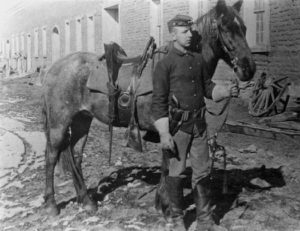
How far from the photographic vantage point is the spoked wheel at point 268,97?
951cm

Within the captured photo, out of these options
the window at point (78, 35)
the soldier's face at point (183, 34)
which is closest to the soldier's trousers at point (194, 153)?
the soldier's face at point (183, 34)

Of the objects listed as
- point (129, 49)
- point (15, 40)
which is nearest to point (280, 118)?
point (129, 49)

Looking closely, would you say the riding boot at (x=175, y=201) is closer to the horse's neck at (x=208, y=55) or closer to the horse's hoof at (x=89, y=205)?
the horse's neck at (x=208, y=55)

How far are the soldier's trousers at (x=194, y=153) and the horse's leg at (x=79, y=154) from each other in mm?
1571

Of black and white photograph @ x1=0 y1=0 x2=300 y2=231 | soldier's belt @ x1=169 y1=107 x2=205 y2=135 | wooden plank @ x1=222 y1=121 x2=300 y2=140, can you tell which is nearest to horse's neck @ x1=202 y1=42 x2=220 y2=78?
Result: black and white photograph @ x1=0 y1=0 x2=300 y2=231

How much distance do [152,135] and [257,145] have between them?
389 cm

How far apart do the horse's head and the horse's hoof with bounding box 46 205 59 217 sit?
8.71ft

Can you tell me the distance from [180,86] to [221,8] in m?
0.87

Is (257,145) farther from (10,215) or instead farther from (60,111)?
(10,215)

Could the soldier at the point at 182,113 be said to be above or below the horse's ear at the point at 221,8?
below

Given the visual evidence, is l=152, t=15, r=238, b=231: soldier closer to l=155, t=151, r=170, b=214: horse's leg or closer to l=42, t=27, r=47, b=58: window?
l=155, t=151, r=170, b=214: horse's leg

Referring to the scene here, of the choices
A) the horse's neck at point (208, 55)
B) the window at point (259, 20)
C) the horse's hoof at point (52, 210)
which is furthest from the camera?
the window at point (259, 20)

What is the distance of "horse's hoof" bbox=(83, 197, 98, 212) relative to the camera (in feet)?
15.7

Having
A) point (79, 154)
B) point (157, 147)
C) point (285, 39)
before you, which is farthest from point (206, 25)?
point (285, 39)
